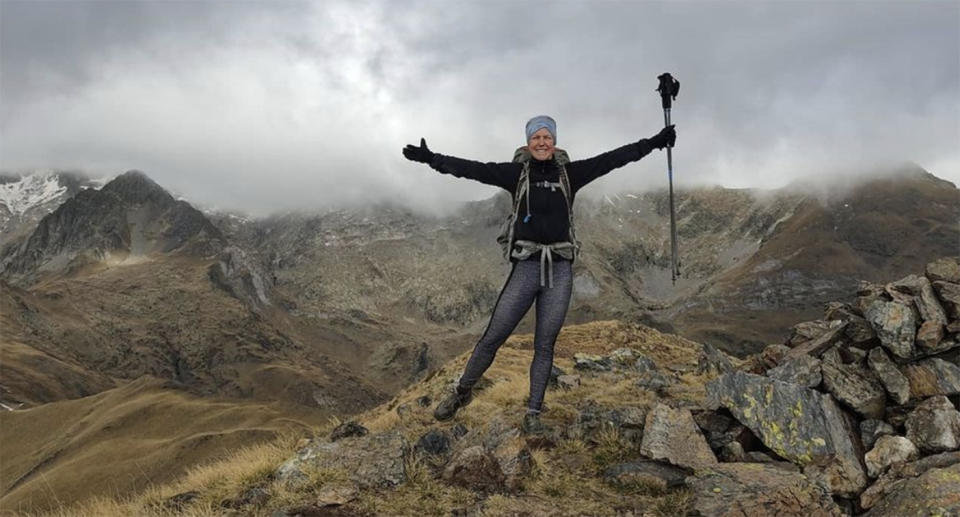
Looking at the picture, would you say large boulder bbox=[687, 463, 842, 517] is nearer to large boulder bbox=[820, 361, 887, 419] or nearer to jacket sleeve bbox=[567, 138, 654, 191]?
large boulder bbox=[820, 361, 887, 419]

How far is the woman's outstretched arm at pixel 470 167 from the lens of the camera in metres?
8.26

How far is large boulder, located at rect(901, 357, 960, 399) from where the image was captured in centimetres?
708

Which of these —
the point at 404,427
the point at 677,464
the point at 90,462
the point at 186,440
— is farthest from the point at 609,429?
the point at 90,462

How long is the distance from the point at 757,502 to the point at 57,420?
6885 cm

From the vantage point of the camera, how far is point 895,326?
7.57 meters

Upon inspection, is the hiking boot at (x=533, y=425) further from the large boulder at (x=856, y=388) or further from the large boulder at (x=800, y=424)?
the large boulder at (x=856, y=388)

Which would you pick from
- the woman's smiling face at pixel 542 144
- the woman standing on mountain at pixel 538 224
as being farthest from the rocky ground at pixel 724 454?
the woman's smiling face at pixel 542 144

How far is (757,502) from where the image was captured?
555cm

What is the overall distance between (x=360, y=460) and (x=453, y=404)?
7.76 ft

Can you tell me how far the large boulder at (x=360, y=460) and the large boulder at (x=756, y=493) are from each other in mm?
3258

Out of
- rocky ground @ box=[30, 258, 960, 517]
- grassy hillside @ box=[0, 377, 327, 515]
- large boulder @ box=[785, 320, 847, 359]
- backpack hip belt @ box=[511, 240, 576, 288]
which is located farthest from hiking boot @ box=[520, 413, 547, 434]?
grassy hillside @ box=[0, 377, 327, 515]

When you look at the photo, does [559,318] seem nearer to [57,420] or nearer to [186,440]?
[186,440]

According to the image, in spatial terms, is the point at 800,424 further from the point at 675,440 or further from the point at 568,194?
the point at 568,194

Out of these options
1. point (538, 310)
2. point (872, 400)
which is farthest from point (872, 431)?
point (538, 310)
